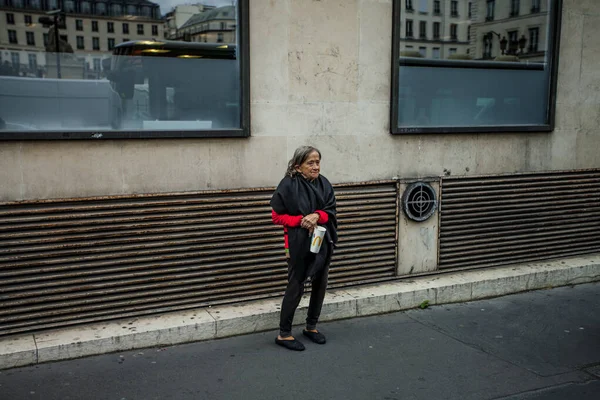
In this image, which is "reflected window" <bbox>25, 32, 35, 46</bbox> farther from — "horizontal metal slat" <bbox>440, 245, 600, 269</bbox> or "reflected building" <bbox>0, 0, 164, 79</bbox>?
"horizontal metal slat" <bbox>440, 245, 600, 269</bbox>

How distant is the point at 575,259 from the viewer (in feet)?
25.7

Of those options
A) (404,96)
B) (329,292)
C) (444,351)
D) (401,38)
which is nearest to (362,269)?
(329,292)

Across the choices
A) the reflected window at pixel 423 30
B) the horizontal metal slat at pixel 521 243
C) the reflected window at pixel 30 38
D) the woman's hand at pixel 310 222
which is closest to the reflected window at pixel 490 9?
the reflected window at pixel 423 30

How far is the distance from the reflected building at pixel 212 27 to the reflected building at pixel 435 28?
6.24 feet

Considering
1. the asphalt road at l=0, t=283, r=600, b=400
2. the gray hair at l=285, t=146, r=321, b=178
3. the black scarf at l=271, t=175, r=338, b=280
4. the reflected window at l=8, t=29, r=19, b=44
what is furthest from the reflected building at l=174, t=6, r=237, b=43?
the asphalt road at l=0, t=283, r=600, b=400

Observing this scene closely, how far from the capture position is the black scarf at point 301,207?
517cm

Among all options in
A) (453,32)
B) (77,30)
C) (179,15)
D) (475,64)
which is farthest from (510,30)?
(77,30)

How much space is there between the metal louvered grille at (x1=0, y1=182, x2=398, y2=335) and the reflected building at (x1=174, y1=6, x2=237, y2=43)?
1495mm

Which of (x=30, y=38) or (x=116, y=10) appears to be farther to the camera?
(x=116, y=10)

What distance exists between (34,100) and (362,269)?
361cm

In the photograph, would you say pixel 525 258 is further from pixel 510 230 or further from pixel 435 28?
pixel 435 28

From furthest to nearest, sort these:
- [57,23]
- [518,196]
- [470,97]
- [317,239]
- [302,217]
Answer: [518,196], [470,97], [57,23], [302,217], [317,239]

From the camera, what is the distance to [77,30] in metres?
5.45

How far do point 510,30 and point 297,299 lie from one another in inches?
175
